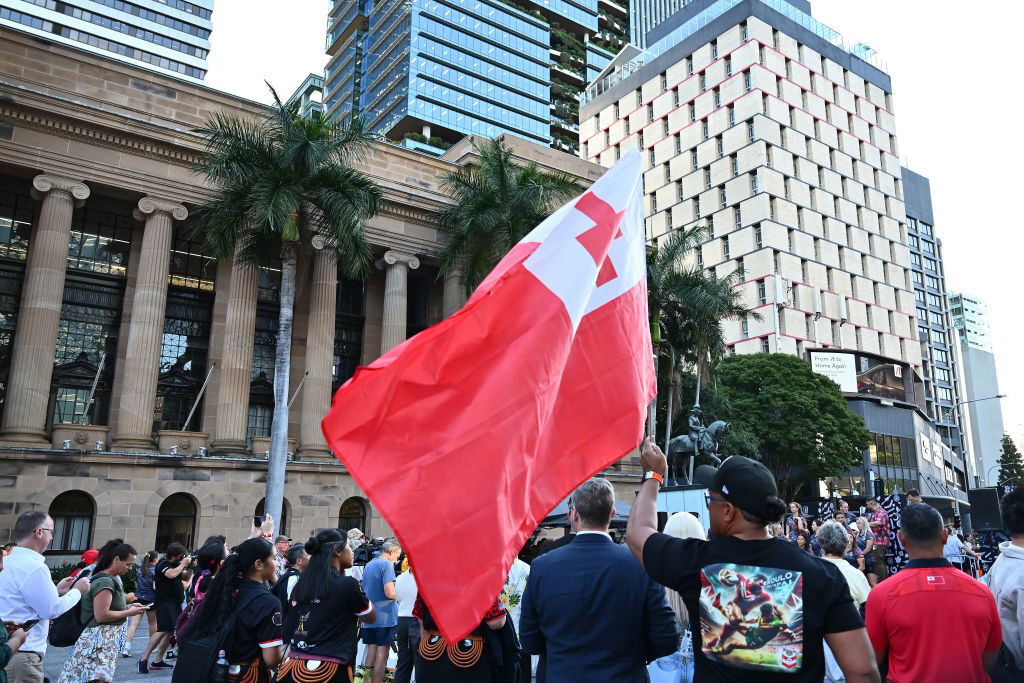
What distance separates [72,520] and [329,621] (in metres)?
24.2

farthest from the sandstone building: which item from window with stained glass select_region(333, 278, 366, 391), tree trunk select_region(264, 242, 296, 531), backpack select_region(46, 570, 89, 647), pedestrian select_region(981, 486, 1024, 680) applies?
pedestrian select_region(981, 486, 1024, 680)

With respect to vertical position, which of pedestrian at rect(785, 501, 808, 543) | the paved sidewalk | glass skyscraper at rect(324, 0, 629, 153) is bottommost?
the paved sidewalk

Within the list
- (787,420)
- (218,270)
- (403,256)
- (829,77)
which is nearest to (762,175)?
(829,77)

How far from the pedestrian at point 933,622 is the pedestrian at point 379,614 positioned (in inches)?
214

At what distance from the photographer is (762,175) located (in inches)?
2648

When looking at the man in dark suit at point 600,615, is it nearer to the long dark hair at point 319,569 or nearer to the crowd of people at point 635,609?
the crowd of people at point 635,609

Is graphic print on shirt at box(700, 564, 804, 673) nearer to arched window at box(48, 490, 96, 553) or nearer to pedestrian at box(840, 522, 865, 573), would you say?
pedestrian at box(840, 522, 865, 573)

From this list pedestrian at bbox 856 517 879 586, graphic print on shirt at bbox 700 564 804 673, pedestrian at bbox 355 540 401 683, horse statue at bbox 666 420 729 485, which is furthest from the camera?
horse statue at bbox 666 420 729 485

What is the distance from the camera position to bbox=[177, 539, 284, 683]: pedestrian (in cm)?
476

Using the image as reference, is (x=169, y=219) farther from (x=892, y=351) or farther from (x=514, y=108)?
(x=892, y=351)

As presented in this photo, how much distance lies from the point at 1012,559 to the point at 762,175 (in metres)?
68.0

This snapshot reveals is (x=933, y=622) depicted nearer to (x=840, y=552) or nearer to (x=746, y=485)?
(x=746, y=485)

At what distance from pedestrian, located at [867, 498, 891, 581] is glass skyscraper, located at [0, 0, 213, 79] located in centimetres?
8875

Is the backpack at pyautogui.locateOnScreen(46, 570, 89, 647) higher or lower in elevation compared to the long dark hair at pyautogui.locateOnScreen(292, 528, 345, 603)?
lower
